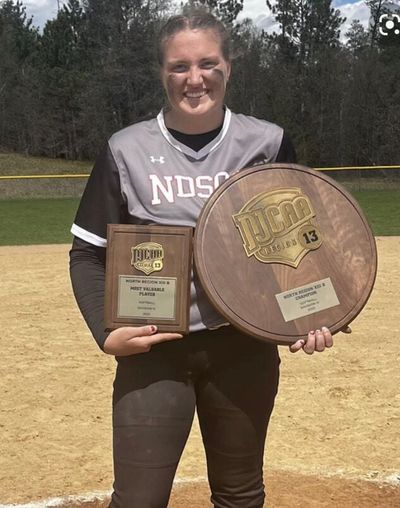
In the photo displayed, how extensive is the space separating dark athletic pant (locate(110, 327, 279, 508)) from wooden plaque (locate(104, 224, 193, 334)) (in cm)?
14

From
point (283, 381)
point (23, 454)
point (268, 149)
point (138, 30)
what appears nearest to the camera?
point (268, 149)

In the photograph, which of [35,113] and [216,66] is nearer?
[216,66]

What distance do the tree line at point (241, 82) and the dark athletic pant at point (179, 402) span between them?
38.4 m

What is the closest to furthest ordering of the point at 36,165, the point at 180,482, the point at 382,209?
1. the point at 180,482
2. the point at 382,209
3. the point at 36,165

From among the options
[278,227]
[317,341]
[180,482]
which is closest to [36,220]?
[180,482]

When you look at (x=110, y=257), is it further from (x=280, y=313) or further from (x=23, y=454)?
(x=23, y=454)

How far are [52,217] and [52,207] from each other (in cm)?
306

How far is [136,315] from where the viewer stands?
1934mm

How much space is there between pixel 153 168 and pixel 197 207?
160 millimetres

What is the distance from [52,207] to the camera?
21.4 m

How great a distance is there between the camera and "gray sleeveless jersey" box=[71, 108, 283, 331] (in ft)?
6.56

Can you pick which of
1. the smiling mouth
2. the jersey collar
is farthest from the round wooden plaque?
the smiling mouth

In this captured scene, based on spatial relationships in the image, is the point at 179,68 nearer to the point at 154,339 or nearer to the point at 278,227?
the point at 278,227

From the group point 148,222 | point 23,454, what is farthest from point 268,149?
point 23,454
